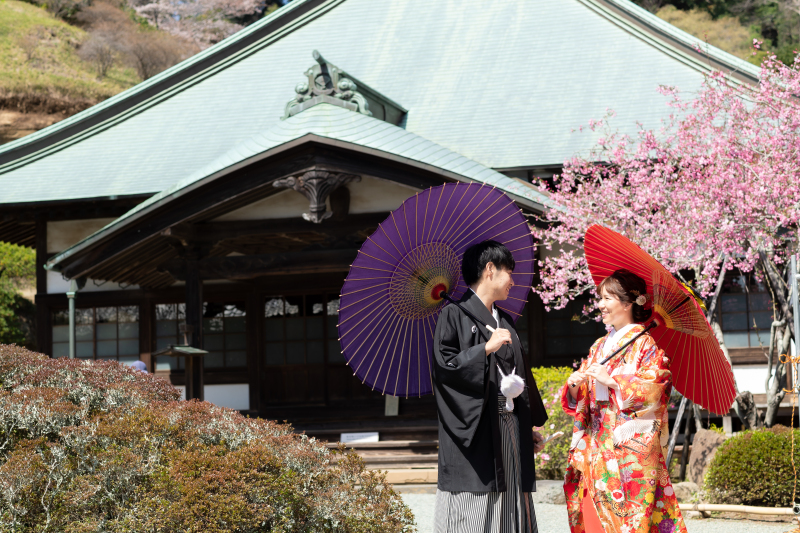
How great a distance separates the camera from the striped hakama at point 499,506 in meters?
3.43

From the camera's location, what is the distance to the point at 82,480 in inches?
167

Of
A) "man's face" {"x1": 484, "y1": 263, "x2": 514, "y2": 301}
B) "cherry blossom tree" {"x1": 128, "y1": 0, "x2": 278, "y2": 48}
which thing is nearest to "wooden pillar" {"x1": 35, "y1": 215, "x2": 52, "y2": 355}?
"man's face" {"x1": 484, "y1": 263, "x2": 514, "y2": 301}

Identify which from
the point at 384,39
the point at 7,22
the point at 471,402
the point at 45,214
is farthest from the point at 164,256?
the point at 7,22

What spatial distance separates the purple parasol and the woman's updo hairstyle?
43cm

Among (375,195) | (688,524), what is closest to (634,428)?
(688,524)

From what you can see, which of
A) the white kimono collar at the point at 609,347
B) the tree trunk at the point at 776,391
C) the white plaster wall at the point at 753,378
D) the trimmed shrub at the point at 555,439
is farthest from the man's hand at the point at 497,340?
the white plaster wall at the point at 753,378

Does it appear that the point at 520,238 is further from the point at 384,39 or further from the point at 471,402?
the point at 384,39

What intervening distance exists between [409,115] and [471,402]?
9.76 metres

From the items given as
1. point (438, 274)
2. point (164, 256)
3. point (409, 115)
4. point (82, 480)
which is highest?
point (409, 115)

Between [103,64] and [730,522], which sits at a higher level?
[103,64]

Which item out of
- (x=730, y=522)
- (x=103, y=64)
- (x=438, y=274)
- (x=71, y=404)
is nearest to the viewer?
(x=438, y=274)

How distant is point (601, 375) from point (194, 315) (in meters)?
7.75

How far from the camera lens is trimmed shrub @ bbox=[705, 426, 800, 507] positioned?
698cm

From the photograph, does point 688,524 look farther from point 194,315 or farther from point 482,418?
point 194,315
